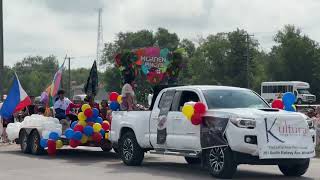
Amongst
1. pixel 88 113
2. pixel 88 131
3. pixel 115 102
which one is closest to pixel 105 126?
pixel 88 113

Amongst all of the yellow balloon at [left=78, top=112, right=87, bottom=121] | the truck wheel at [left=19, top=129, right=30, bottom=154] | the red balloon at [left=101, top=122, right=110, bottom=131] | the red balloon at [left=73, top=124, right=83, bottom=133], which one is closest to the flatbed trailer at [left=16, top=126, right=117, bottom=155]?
the truck wheel at [left=19, top=129, right=30, bottom=154]

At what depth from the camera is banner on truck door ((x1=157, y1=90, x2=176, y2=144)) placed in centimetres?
1468

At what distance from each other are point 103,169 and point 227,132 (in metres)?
3.98

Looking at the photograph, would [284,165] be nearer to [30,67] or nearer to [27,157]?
[27,157]

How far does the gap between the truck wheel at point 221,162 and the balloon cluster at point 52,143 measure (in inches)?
259

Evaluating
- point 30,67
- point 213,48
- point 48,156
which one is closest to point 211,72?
point 213,48

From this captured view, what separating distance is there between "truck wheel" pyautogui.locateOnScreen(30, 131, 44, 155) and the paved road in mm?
275

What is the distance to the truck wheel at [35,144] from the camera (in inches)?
758

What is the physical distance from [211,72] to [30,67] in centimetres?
7440

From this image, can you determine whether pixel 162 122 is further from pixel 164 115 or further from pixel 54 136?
pixel 54 136

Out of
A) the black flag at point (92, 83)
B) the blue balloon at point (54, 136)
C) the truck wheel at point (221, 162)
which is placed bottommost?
the truck wheel at point (221, 162)

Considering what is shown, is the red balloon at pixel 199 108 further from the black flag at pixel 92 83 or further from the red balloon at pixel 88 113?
the black flag at pixel 92 83

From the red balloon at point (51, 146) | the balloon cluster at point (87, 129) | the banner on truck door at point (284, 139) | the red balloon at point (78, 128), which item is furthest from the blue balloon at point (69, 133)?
the banner on truck door at point (284, 139)

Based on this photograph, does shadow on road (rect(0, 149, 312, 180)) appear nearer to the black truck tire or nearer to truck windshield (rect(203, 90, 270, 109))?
the black truck tire
